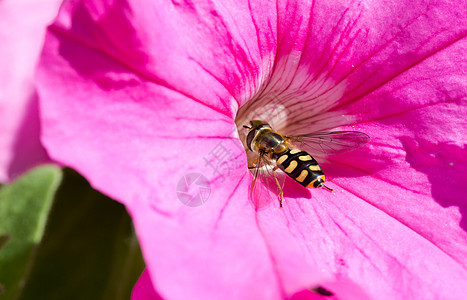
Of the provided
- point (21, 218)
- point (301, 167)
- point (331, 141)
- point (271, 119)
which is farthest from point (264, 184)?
point (21, 218)

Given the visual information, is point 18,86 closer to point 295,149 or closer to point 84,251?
point 84,251

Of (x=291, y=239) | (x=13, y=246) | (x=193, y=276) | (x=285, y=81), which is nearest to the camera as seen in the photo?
(x=193, y=276)

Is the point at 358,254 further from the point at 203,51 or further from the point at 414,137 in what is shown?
the point at 203,51

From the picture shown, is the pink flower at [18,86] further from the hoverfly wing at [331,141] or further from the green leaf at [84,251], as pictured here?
the hoverfly wing at [331,141]

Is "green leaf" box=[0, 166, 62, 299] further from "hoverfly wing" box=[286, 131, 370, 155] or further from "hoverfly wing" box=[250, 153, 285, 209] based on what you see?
"hoverfly wing" box=[286, 131, 370, 155]

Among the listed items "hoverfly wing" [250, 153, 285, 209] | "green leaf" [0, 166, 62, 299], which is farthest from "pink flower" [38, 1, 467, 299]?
"green leaf" [0, 166, 62, 299]

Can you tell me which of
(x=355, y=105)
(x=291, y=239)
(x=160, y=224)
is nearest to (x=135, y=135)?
(x=160, y=224)
